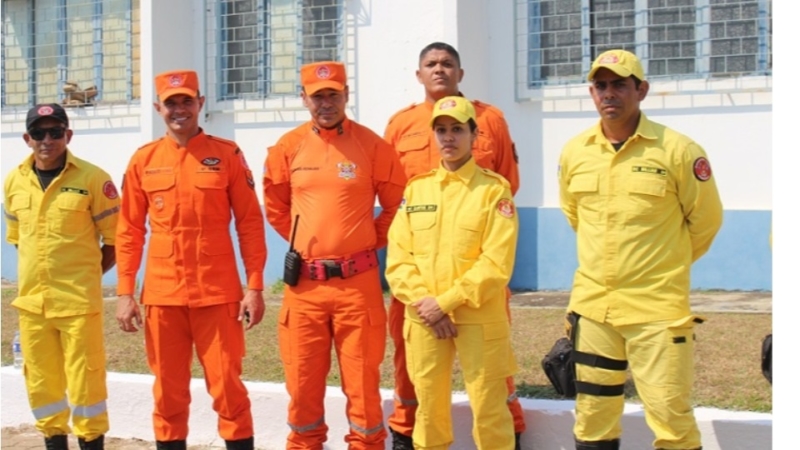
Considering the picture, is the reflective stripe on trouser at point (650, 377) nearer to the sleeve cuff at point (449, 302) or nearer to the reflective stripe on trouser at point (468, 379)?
the reflective stripe on trouser at point (468, 379)

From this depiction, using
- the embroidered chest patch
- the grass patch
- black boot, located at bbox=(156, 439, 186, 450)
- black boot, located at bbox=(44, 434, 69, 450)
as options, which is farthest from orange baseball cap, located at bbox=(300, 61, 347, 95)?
black boot, located at bbox=(44, 434, 69, 450)

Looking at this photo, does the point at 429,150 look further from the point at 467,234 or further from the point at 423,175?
the point at 467,234

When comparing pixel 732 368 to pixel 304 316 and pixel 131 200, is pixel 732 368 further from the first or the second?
pixel 131 200

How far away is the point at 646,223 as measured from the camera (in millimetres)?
4879

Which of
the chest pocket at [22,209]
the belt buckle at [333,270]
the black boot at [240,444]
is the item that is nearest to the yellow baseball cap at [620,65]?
the belt buckle at [333,270]

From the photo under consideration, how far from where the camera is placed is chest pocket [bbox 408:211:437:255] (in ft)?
17.4

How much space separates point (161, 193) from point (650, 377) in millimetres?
2811

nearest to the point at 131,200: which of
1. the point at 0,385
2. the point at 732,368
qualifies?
the point at 0,385

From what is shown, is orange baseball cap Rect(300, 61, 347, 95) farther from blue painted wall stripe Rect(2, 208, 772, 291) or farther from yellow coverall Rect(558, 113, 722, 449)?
blue painted wall stripe Rect(2, 208, 772, 291)

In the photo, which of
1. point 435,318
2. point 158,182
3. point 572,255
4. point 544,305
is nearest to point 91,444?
point 158,182

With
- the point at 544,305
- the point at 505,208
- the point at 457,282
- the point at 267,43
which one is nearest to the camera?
the point at 457,282

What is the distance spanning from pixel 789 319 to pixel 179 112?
3.36 m

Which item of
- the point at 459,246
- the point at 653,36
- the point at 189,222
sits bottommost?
the point at 459,246

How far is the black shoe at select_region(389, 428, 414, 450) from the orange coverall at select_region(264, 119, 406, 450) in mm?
225
